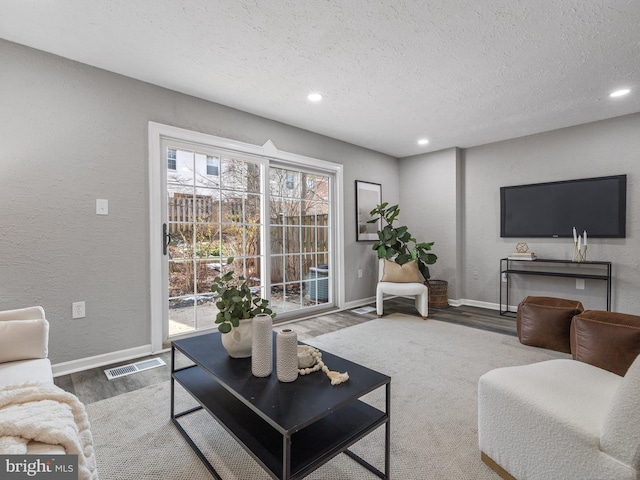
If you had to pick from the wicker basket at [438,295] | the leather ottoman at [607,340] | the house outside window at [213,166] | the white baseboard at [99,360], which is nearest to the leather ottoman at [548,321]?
the leather ottoman at [607,340]

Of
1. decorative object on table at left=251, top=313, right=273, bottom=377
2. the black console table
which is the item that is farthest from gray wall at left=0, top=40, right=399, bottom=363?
the black console table

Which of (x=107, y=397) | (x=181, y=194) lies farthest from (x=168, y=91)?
(x=107, y=397)

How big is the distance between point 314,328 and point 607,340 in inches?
101

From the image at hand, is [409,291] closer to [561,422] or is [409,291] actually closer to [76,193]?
[561,422]

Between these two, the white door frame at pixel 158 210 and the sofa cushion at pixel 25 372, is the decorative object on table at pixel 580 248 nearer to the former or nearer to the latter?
the white door frame at pixel 158 210

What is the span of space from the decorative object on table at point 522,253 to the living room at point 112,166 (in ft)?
0.63

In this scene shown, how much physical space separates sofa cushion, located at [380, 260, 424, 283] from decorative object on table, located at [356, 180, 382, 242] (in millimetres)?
695

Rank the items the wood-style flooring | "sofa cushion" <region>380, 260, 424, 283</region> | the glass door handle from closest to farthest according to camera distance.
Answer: the wood-style flooring → the glass door handle → "sofa cushion" <region>380, 260, 424, 283</region>

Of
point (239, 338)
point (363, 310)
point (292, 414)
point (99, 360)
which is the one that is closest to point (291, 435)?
point (292, 414)

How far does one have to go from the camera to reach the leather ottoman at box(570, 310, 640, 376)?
1.51m

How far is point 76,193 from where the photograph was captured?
8.02 feet

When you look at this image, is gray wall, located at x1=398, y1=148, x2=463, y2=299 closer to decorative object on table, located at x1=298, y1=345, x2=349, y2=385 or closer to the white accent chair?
the white accent chair

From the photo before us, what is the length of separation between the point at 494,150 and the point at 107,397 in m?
5.13

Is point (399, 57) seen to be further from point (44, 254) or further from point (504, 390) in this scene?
point (44, 254)
